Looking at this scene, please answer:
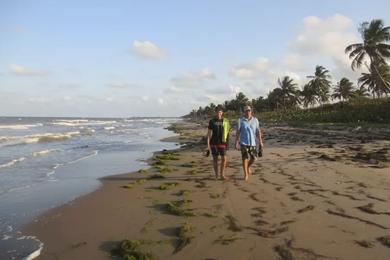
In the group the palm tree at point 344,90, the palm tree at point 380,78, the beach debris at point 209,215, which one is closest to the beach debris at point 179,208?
the beach debris at point 209,215

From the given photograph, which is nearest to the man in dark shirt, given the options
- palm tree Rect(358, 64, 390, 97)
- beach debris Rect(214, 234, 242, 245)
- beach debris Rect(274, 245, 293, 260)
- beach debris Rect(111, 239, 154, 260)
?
beach debris Rect(214, 234, 242, 245)

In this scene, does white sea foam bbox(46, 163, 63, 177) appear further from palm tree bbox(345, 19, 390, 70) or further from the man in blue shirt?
palm tree bbox(345, 19, 390, 70)

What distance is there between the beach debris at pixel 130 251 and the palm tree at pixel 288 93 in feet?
274

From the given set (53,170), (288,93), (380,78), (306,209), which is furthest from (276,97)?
(306,209)

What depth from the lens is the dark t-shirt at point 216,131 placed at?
1018 centimetres

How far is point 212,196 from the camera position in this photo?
8469 millimetres

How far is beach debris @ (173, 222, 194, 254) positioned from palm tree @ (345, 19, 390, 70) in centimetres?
4378

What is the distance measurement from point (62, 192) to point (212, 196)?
384cm

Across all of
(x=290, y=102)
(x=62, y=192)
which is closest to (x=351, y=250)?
(x=62, y=192)

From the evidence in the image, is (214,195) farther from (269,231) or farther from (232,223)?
(269,231)

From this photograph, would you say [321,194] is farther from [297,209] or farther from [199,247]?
[199,247]

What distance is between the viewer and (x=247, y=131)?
987 cm

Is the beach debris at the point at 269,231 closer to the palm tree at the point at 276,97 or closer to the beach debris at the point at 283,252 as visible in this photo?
the beach debris at the point at 283,252

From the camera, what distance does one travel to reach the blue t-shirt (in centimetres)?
988
